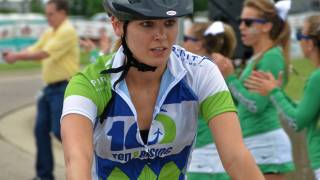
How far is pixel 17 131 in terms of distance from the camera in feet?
34.8

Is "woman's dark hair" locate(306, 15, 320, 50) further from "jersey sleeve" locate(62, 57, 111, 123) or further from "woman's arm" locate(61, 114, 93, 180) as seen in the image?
"woman's arm" locate(61, 114, 93, 180)

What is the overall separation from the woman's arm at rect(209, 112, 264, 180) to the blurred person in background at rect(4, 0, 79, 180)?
4.73 metres

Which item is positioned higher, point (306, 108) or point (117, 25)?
point (117, 25)

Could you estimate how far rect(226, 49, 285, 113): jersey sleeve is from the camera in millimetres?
4340

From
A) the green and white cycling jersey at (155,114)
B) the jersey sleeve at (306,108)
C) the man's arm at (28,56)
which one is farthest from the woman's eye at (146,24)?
the man's arm at (28,56)

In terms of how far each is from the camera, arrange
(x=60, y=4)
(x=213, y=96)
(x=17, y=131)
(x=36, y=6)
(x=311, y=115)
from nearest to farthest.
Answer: (x=213, y=96)
(x=311, y=115)
(x=60, y=4)
(x=17, y=131)
(x=36, y=6)

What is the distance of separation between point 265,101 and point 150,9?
86.3 inches

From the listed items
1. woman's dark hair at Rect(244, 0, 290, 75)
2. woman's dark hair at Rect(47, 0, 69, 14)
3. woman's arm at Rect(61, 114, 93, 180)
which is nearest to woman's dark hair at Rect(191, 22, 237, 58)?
woman's dark hair at Rect(244, 0, 290, 75)

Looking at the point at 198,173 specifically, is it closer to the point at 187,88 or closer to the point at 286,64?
the point at 286,64

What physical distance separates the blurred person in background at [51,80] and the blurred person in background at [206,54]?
2.37 meters

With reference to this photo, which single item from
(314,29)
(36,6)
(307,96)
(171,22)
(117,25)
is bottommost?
(36,6)

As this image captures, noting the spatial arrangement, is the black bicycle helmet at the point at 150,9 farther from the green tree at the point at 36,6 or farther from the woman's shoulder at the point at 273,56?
the green tree at the point at 36,6

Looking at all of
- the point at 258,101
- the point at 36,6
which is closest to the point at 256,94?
the point at 258,101

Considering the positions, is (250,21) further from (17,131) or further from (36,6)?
(36,6)
